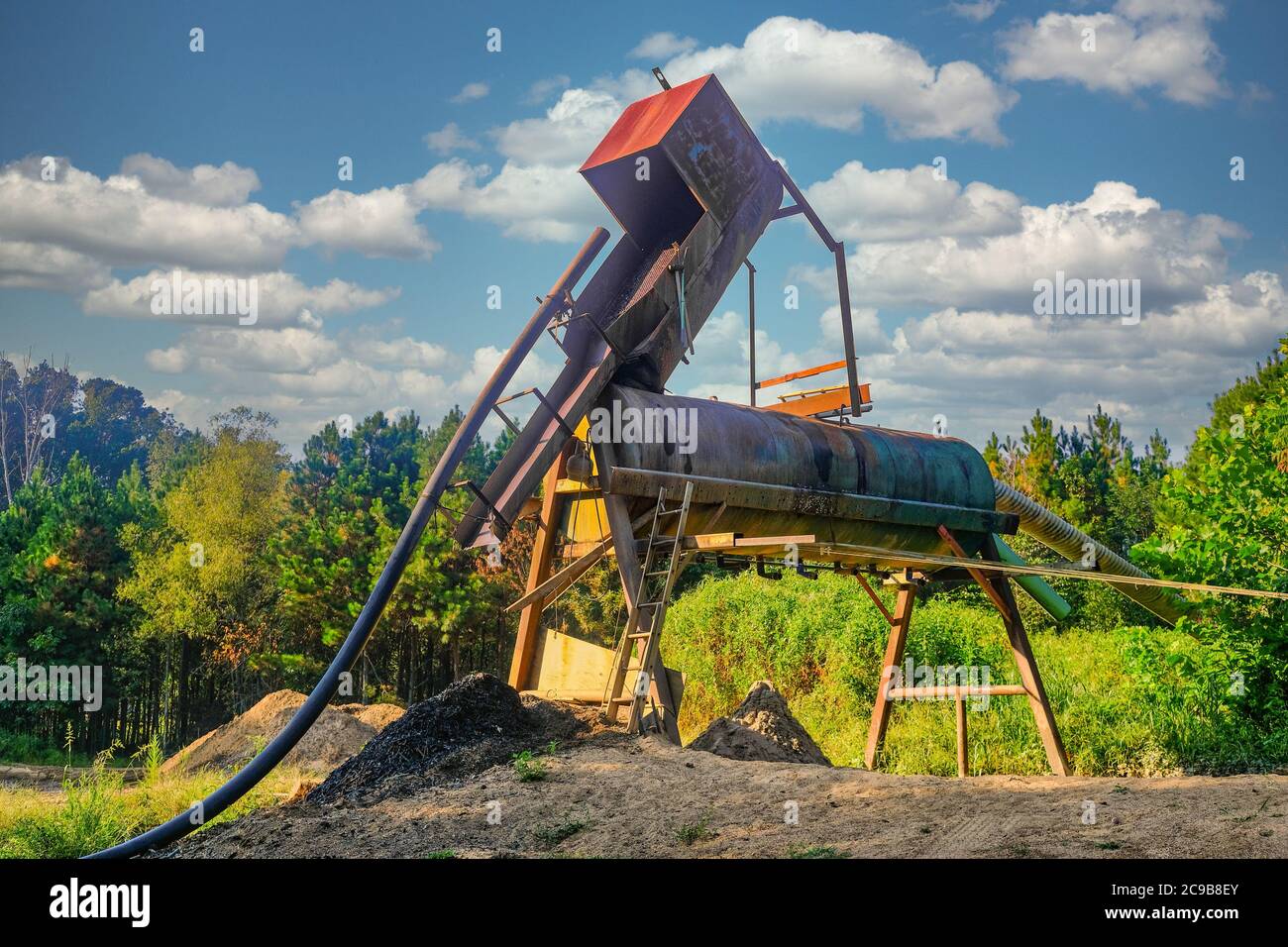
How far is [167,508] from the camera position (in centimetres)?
3162

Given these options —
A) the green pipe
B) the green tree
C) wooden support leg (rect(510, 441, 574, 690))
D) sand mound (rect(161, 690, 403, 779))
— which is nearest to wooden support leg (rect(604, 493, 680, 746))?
wooden support leg (rect(510, 441, 574, 690))

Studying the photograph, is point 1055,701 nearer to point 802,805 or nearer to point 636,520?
point 636,520

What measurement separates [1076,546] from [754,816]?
8.27 m

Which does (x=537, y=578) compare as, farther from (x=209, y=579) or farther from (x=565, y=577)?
(x=209, y=579)

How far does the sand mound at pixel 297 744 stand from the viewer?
1697 cm

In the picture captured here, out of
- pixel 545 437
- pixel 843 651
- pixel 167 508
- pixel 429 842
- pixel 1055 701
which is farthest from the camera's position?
pixel 167 508

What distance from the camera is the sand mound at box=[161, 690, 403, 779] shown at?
16969 millimetres

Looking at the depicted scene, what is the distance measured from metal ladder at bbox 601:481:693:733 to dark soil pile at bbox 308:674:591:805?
1.32 ft

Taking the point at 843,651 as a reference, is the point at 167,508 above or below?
above

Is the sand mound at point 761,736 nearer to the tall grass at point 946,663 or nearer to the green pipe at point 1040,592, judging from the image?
the green pipe at point 1040,592

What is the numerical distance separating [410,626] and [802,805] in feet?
66.2

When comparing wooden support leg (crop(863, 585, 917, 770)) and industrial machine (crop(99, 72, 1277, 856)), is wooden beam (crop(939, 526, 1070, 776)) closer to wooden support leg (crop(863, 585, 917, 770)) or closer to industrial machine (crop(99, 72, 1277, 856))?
industrial machine (crop(99, 72, 1277, 856))

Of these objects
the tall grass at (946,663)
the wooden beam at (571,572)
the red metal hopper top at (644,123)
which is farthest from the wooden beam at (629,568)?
the tall grass at (946,663)
